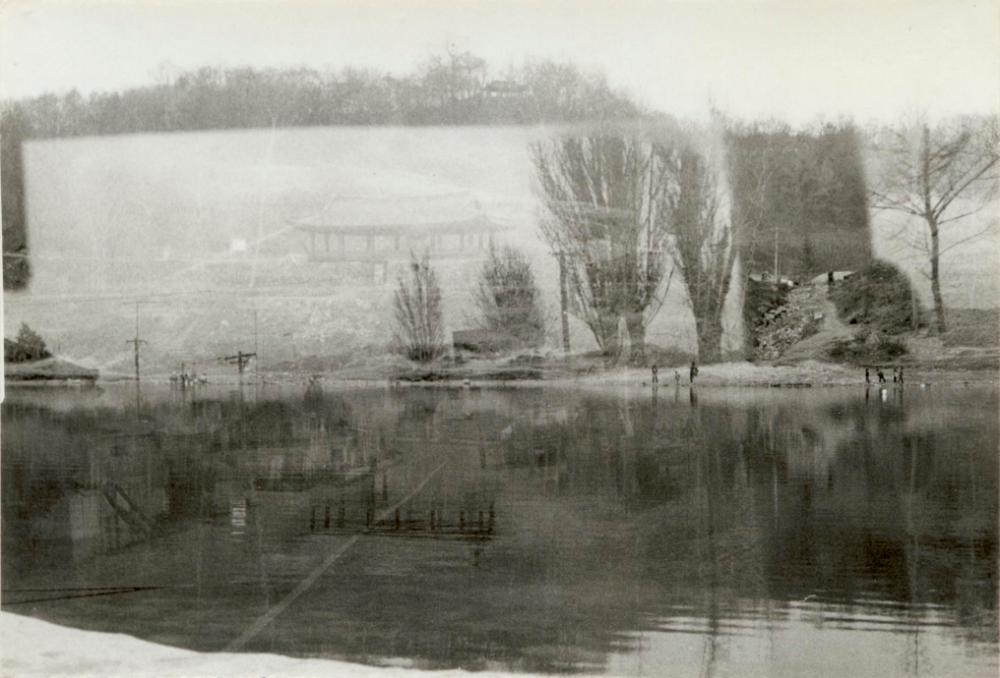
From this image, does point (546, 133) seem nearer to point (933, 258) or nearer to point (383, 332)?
point (383, 332)

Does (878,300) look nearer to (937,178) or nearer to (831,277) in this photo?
(831,277)

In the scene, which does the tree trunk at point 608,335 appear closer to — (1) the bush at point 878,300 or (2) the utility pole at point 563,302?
(2) the utility pole at point 563,302

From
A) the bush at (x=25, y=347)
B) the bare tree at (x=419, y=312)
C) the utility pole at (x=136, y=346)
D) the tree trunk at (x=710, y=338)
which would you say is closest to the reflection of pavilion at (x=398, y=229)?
→ the bare tree at (x=419, y=312)

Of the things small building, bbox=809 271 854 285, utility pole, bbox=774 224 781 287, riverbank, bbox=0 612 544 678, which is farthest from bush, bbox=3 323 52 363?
small building, bbox=809 271 854 285

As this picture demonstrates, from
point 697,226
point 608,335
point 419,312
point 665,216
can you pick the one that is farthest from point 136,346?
point 697,226

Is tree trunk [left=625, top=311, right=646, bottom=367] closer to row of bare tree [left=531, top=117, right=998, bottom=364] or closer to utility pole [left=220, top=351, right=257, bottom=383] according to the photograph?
row of bare tree [left=531, top=117, right=998, bottom=364]

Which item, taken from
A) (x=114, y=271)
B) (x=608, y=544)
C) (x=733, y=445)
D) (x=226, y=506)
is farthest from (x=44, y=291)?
(x=733, y=445)
